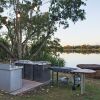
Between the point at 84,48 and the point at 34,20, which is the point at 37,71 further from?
the point at 84,48

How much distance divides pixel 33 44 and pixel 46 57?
1.47 m

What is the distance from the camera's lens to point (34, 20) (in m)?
12.4

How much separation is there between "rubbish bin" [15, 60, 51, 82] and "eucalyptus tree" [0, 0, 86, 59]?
127 inches

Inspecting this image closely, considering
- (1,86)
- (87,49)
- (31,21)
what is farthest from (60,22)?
(87,49)

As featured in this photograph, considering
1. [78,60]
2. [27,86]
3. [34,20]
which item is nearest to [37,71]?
[27,86]

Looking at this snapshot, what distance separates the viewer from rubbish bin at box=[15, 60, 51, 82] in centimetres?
880

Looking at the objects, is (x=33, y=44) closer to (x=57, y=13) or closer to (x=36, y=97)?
(x=57, y=13)

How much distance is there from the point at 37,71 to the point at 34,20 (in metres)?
4.01

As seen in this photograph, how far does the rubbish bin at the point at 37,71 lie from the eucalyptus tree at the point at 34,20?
127 inches

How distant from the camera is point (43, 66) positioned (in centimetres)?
879

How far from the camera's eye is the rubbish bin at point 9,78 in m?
7.38

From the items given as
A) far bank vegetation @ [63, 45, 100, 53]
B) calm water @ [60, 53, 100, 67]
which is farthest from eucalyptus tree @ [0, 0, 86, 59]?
far bank vegetation @ [63, 45, 100, 53]

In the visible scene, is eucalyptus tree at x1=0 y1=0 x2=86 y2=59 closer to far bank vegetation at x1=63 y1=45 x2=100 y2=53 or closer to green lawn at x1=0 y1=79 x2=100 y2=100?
green lawn at x1=0 y1=79 x2=100 y2=100

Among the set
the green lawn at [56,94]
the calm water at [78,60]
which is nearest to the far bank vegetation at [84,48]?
the calm water at [78,60]
